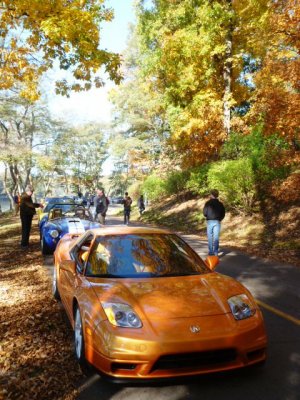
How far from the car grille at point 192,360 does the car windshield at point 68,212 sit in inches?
377

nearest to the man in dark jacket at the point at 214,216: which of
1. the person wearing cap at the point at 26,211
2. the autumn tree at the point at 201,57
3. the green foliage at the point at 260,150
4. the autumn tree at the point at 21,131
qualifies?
the green foliage at the point at 260,150

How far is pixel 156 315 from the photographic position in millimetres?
3664

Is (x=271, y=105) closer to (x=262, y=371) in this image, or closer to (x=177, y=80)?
(x=262, y=371)

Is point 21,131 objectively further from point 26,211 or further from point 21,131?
point 26,211

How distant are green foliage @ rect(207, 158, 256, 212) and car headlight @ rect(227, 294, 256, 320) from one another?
11613 mm

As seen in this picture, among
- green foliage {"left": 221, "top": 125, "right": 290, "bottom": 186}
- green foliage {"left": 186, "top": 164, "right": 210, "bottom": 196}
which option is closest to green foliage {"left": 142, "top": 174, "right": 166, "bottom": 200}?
green foliage {"left": 186, "top": 164, "right": 210, "bottom": 196}

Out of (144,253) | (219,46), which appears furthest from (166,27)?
(144,253)

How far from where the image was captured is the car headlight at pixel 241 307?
12.7 feet

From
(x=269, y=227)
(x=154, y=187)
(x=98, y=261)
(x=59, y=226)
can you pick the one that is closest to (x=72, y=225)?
(x=59, y=226)

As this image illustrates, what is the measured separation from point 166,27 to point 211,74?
11.0 ft

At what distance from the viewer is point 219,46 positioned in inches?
706

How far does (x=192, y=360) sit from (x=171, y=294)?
0.74 metres

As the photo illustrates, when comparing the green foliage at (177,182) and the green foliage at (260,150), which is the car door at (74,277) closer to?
the green foliage at (260,150)

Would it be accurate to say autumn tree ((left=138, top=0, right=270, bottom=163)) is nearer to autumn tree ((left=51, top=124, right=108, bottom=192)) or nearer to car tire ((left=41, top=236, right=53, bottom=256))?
car tire ((left=41, top=236, right=53, bottom=256))
